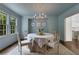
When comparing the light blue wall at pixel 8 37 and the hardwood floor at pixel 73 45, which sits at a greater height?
the light blue wall at pixel 8 37

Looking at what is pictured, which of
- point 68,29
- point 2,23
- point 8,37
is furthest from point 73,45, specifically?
point 2,23

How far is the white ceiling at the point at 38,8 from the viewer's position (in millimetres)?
2605

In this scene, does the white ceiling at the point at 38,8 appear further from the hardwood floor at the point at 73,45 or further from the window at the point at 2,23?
the hardwood floor at the point at 73,45

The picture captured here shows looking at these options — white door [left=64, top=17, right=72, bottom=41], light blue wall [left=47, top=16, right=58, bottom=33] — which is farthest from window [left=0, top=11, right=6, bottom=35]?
white door [left=64, top=17, right=72, bottom=41]

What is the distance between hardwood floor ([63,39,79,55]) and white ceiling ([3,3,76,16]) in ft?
2.73

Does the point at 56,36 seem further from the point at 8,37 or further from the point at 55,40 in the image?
the point at 8,37

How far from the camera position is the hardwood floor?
2693 mm

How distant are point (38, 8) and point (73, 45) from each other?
132cm

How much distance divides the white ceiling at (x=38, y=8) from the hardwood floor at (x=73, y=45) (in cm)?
83

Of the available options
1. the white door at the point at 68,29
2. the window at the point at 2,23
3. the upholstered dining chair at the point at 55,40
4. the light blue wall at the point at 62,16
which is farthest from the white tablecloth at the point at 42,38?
the window at the point at 2,23

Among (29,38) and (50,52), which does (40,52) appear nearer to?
(50,52)

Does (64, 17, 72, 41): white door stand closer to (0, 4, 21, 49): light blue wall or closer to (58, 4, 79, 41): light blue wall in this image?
(58, 4, 79, 41): light blue wall

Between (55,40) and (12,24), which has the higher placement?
(12,24)

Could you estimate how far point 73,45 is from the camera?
9.02 feet
